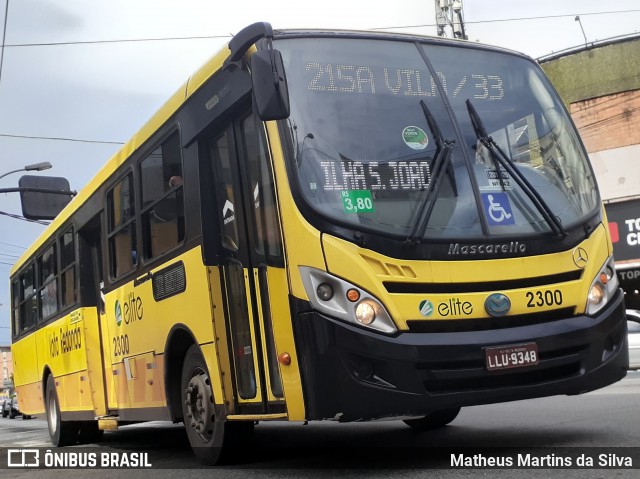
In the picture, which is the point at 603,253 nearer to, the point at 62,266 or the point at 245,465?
the point at 245,465

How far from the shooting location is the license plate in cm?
553

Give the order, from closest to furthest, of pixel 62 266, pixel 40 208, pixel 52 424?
pixel 62 266 < pixel 52 424 < pixel 40 208

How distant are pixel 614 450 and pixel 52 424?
850cm

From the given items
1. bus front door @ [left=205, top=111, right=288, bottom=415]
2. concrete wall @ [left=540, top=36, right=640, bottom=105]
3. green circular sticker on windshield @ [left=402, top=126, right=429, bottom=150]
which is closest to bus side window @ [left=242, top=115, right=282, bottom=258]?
bus front door @ [left=205, top=111, right=288, bottom=415]

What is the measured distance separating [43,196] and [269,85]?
17.3 m

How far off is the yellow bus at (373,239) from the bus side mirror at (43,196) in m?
14.5

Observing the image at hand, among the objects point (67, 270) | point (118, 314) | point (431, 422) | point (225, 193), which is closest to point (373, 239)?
point (225, 193)

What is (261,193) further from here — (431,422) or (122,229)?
(431,422)

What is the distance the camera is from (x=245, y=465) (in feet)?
23.0

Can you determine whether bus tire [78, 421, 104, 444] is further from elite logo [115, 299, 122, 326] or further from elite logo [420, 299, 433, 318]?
elite logo [420, 299, 433, 318]

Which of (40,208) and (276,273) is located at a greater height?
(40,208)

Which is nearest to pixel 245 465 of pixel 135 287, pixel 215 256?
pixel 215 256

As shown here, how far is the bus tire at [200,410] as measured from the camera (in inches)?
272

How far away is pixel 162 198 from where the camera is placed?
25.4 ft
